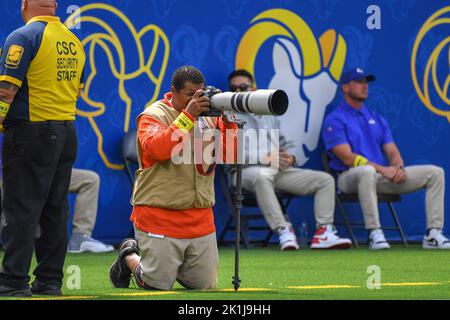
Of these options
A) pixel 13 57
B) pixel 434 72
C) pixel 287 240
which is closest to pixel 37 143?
pixel 13 57

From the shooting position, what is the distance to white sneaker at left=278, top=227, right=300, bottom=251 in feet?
38.9

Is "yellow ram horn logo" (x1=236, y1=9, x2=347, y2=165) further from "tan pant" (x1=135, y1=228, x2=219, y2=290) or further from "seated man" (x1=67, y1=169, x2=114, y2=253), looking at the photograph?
"tan pant" (x1=135, y1=228, x2=219, y2=290)

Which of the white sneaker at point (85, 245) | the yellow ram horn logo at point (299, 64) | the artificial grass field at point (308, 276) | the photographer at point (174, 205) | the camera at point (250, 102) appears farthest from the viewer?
the yellow ram horn logo at point (299, 64)

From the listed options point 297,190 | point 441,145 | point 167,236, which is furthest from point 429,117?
point 167,236

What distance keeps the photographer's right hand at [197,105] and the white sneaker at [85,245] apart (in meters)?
4.96

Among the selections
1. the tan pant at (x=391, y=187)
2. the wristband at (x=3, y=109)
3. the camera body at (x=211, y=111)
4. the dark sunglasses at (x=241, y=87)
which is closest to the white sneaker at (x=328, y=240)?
the tan pant at (x=391, y=187)

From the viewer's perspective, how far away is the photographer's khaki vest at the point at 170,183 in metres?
7.32

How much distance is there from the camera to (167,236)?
739 centimetres

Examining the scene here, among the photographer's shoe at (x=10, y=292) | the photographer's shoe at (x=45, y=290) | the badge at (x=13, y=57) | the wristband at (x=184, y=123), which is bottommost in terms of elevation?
the photographer's shoe at (x=45, y=290)

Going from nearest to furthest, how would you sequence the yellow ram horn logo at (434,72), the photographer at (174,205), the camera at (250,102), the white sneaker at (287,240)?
the camera at (250,102) → the photographer at (174,205) → the white sneaker at (287,240) → the yellow ram horn logo at (434,72)

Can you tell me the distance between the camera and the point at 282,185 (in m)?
12.4

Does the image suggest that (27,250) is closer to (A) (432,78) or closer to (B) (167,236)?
(B) (167,236)

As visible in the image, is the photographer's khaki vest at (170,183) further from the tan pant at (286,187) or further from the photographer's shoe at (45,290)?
the tan pant at (286,187)

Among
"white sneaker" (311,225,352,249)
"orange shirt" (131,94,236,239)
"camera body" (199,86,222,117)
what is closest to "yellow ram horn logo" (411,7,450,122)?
"white sneaker" (311,225,352,249)
